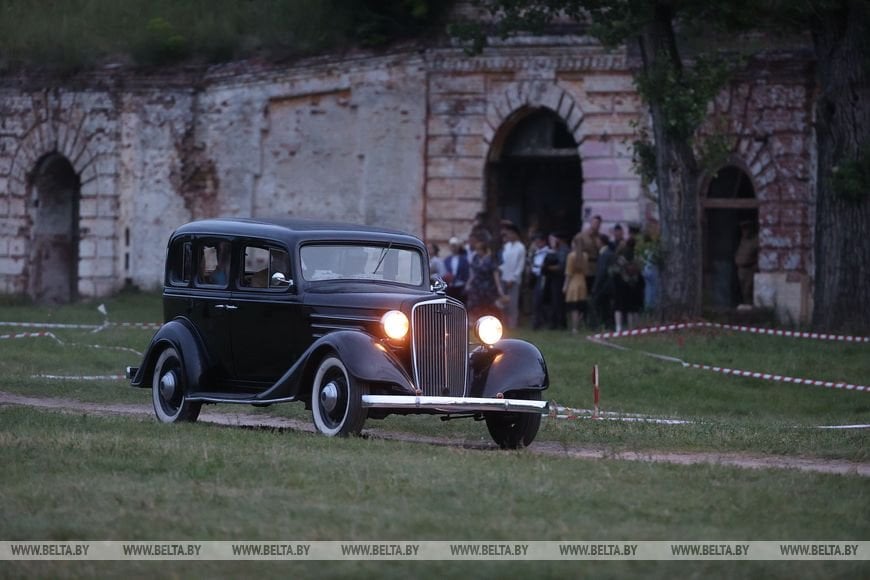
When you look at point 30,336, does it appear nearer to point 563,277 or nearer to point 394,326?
point 563,277

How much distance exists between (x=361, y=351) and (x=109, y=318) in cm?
1850

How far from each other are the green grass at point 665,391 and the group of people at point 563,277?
1001 millimetres

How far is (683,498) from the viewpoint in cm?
911

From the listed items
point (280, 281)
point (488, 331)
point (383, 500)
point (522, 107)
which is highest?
point (522, 107)

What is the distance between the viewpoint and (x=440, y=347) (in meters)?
12.5

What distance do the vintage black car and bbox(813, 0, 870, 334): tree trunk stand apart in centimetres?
1065

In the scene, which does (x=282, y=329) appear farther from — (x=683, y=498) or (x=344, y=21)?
(x=344, y=21)

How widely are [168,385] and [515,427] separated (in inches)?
135

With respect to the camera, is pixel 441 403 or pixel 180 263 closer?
pixel 441 403

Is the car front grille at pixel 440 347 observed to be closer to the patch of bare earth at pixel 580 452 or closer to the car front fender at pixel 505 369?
the car front fender at pixel 505 369

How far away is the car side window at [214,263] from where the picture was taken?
14.2 m

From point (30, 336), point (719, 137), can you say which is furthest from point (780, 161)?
point (30, 336)

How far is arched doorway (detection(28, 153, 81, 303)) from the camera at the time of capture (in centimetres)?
3450

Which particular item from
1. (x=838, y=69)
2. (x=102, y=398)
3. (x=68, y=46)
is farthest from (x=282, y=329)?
(x=68, y=46)
